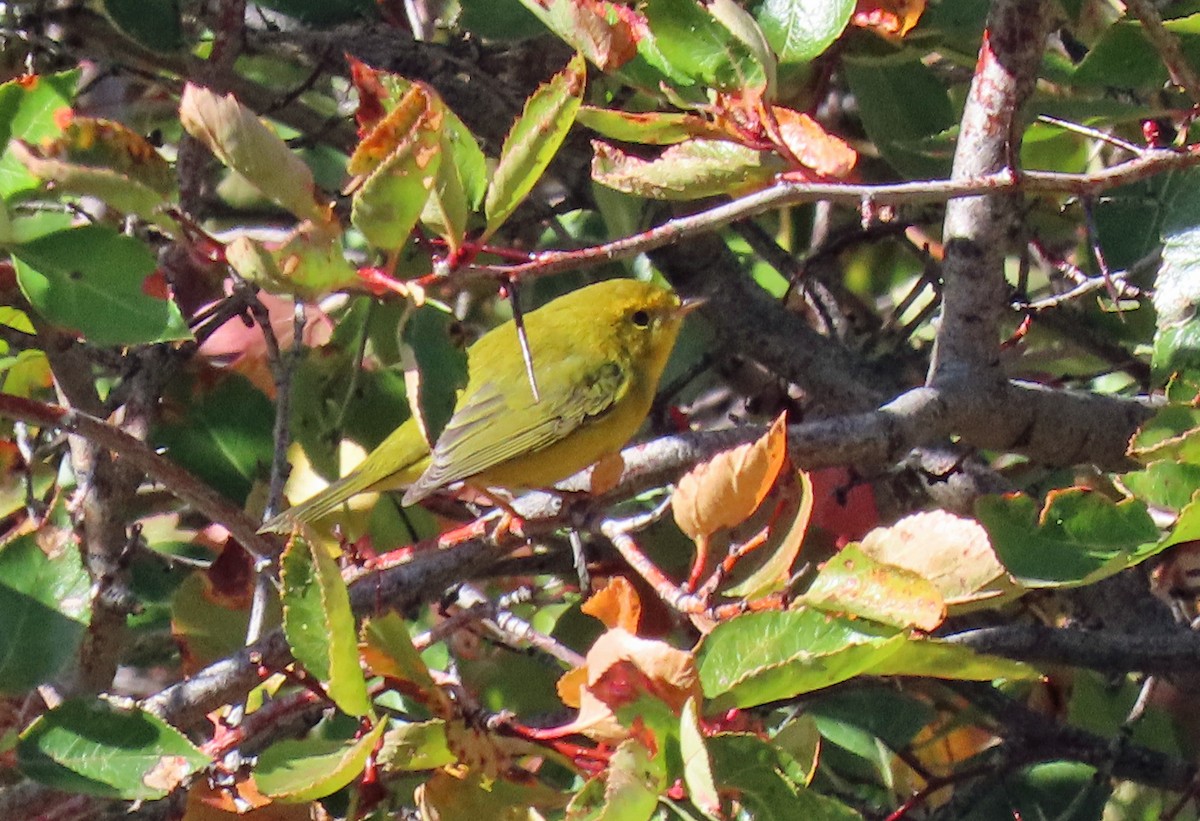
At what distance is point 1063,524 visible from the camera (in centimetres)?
145

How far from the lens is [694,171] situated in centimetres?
153

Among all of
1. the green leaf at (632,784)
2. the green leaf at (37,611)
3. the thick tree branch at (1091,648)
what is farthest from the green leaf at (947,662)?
the green leaf at (37,611)

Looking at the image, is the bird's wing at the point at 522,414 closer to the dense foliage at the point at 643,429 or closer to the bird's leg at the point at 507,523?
the dense foliage at the point at 643,429

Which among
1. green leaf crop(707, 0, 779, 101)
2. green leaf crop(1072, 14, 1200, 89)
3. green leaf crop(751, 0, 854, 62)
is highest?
green leaf crop(707, 0, 779, 101)

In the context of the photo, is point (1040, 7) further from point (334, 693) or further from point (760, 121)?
point (334, 693)

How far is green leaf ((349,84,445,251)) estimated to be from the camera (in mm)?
1270

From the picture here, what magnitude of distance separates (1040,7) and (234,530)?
1.33m

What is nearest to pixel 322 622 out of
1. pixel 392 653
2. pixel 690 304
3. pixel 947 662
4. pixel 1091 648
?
pixel 392 653

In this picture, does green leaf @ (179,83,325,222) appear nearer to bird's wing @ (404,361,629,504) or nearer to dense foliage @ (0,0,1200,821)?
dense foliage @ (0,0,1200,821)

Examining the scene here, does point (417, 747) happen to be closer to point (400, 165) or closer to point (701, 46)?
point (400, 165)

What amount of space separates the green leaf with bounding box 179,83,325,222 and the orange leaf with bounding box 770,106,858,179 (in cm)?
53

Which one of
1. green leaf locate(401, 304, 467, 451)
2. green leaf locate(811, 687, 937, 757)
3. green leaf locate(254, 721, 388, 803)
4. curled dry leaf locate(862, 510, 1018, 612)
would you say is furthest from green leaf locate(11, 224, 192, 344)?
green leaf locate(811, 687, 937, 757)

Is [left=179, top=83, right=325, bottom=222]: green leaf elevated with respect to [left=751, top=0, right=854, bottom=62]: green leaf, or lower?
elevated

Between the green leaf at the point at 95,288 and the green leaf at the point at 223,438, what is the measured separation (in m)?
0.84
